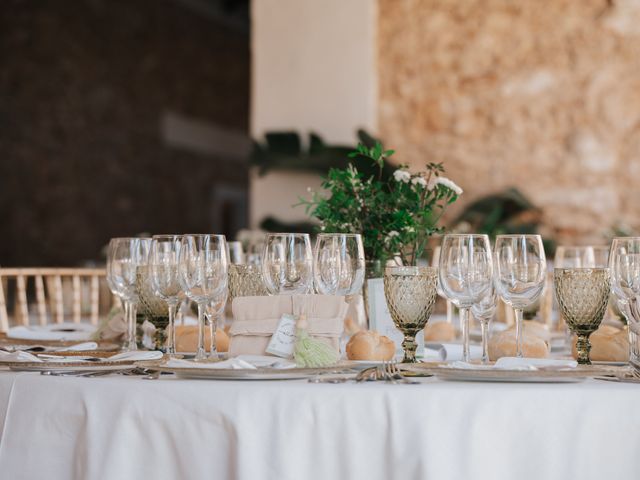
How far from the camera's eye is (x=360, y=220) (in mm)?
1961

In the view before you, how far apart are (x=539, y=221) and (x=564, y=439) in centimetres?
403

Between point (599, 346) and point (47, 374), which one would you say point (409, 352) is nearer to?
point (599, 346)

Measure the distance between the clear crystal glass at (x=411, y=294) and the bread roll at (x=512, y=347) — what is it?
186mm

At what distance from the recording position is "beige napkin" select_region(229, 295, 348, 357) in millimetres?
1542

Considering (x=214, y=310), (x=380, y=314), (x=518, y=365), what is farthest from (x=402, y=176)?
(x=518, y=365)

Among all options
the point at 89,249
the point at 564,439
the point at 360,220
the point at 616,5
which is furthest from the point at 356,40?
the point at 89,249

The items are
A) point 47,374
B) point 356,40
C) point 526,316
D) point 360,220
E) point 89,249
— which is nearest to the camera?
point 47,374

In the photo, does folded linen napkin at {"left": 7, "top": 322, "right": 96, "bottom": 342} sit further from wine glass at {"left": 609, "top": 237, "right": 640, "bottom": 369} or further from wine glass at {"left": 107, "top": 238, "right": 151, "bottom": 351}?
wine glass at {"left": 609, "top": 237, "right": 640, "bottom": 369}

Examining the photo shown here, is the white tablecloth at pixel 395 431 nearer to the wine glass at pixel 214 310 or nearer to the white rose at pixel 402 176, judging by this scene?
the wine glass at pixel 214 310

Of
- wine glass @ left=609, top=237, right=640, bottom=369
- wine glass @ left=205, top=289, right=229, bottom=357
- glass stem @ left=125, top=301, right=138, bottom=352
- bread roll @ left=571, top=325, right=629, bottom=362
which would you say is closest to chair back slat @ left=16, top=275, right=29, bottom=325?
glass stem @ left=125, top=301, right=138, bottom=352

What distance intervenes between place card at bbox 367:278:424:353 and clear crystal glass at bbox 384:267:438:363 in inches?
9.0

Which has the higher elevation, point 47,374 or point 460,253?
point 460,253

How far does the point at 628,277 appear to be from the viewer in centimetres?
154

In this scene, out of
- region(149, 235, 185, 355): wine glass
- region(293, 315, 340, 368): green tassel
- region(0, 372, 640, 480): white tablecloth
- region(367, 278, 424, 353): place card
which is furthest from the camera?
region(367, 278, 424, 353): place card
